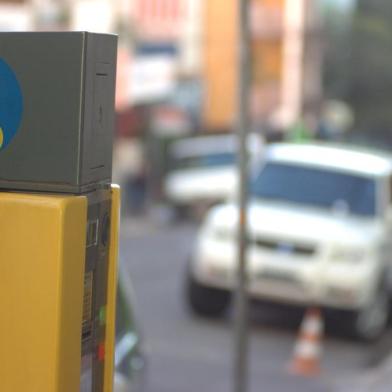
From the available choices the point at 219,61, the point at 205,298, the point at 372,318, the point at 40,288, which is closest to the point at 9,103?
the point at 40,288

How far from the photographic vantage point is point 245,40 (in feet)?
24.1

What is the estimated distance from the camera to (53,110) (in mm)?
2734

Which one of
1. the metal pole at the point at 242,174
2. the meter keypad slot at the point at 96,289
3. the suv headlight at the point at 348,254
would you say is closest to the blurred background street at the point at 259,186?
the suv headlight at the point at 348,254

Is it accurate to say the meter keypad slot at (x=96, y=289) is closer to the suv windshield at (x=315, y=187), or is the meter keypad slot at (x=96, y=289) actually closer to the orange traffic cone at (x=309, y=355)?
the orange traffic cone at (x=309, y=355)

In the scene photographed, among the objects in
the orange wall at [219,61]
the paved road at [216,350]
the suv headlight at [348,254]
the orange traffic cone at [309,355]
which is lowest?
the paved road at [216,350]

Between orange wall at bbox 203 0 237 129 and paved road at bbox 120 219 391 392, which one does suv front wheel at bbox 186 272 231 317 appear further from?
orange wall at bbox 203 0 237 129

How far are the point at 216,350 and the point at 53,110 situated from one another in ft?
28.2

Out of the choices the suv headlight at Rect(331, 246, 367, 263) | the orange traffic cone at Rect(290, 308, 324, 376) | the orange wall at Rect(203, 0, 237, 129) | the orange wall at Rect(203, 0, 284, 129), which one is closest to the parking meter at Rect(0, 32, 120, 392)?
the orange traffic cone at Rect(290, 308, 324, 376)

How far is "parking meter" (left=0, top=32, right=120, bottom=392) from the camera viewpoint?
8.77 ft

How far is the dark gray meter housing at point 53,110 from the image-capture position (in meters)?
2.73

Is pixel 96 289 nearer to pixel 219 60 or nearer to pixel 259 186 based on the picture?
pixel 259 186

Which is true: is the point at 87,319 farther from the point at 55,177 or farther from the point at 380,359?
the point at 380,359

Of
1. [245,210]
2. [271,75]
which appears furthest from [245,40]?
[271,75]

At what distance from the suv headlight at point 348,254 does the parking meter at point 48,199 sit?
8961mm
